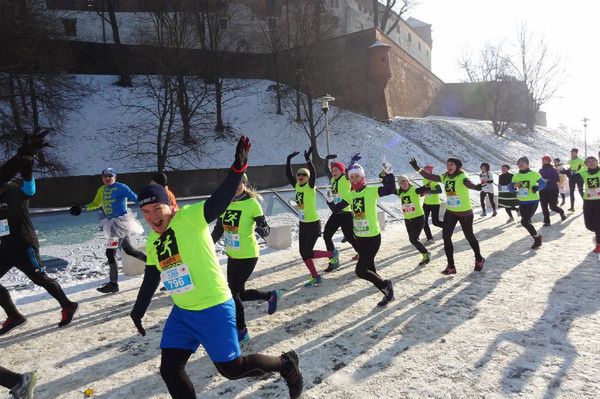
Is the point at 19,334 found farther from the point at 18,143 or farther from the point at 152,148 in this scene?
the point at 152,148

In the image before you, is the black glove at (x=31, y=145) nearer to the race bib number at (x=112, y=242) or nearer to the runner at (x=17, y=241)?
the runner at (x=17, y=241)

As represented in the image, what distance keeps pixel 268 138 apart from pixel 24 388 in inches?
992

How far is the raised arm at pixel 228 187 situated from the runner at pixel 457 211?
473 cm

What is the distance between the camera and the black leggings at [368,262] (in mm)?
5445

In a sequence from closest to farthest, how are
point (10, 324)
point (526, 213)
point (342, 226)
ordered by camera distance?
point (10, 324) < point (342, 226) < point (526, 213)

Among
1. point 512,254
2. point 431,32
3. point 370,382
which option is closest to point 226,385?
point 370,382

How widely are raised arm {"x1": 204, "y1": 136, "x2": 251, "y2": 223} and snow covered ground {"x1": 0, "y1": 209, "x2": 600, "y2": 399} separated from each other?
180 cm

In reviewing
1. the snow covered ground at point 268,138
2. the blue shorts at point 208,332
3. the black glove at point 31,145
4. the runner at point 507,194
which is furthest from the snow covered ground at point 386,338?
the snow covered ground at point 268,138

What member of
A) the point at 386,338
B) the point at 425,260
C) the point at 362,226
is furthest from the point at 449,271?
the point at 386,338

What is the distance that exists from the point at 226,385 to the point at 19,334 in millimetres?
3480

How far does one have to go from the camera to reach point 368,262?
5504 millimetres

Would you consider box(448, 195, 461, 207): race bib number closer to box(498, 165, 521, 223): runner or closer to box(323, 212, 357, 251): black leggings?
box(323, 212, 357, 251): black leggings

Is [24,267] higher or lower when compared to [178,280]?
lower

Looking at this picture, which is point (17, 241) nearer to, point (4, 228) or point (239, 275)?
point (4, 228)
